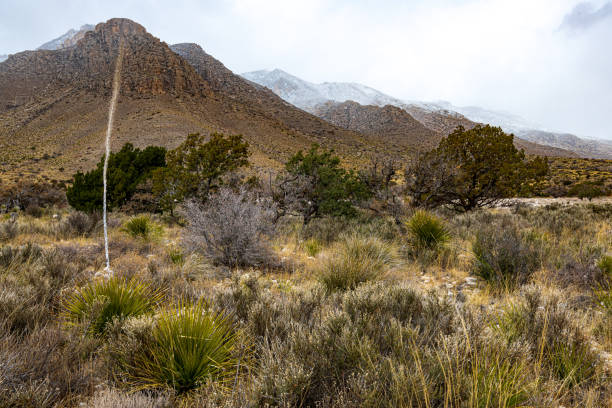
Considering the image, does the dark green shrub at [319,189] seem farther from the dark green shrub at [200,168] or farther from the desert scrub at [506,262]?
the desert scrub at [506,262]

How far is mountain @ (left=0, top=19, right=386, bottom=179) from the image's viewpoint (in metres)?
38.8

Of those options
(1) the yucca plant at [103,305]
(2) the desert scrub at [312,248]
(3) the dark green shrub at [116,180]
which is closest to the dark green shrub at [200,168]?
(3) the dark green shrub at [116,180]

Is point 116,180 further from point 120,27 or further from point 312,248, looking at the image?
point 120,27

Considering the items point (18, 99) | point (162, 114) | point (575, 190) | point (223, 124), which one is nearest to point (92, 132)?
point (162, 114)

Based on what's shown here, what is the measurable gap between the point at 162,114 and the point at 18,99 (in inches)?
1265

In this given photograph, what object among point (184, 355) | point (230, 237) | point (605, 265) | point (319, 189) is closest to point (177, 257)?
point (230, 237)

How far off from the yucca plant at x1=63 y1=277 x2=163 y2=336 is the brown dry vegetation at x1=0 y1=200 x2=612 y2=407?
0.11 metres

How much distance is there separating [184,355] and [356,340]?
3.62 feet

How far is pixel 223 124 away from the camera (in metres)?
53.9

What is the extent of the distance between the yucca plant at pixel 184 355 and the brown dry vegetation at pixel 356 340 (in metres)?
0.06

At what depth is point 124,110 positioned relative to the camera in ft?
162

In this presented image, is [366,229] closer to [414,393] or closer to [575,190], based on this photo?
[414,393]

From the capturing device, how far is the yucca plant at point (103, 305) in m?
2.31

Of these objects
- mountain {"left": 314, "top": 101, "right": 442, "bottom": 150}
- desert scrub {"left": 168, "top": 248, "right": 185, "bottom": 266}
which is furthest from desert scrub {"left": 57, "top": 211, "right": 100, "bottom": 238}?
mountain {"left": 314, "top": 101, "right": 442, "bottom": 150}
